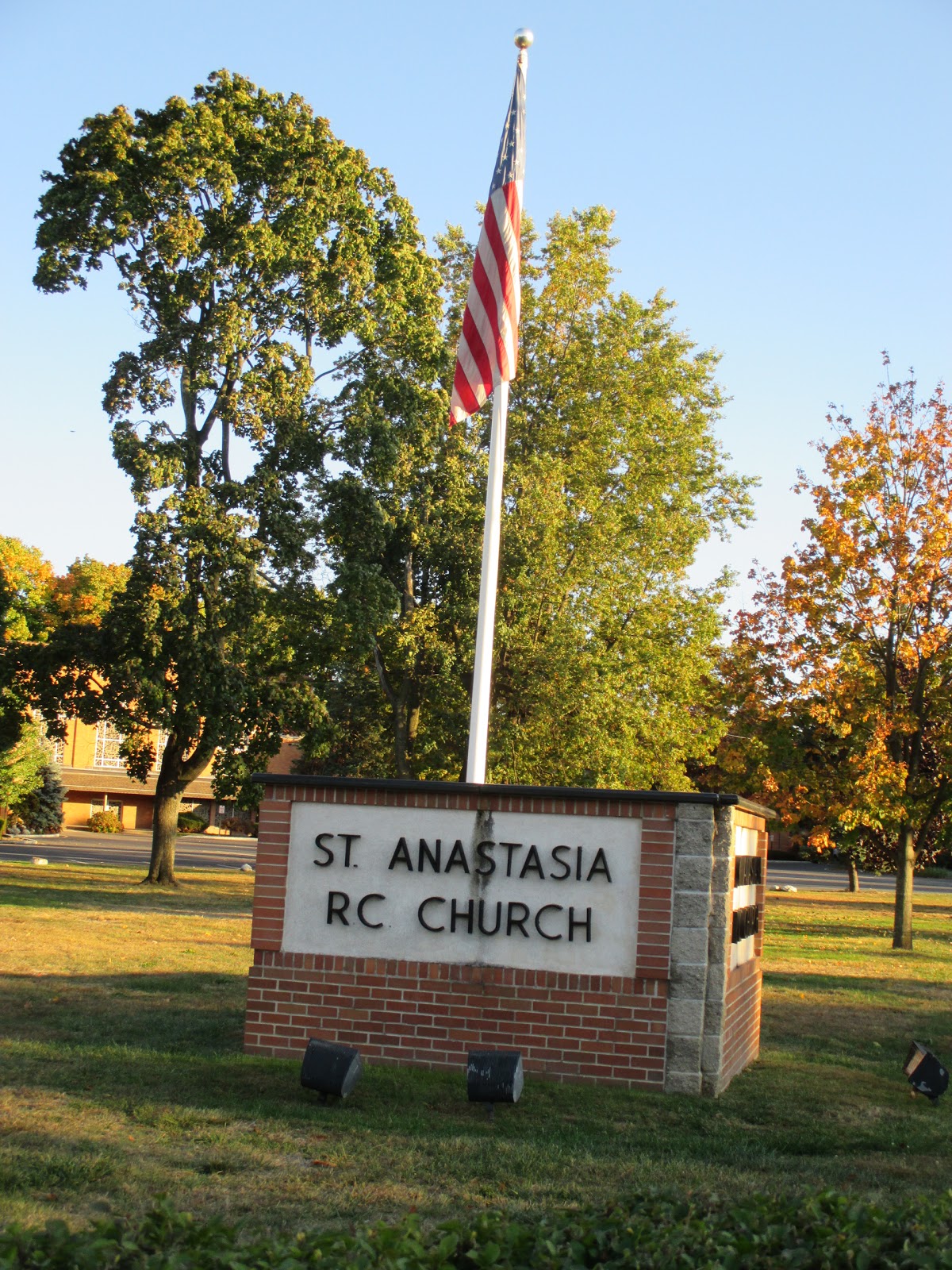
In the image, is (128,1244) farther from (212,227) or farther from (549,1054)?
(212,227)

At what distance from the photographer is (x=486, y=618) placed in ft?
33.3

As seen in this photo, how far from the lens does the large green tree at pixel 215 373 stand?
75.2 ft

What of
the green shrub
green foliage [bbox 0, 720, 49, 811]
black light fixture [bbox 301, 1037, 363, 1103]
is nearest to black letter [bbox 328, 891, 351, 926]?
black light fixture [bbox 301, 1037, 363, 1103]

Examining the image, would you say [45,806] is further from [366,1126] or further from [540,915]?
[366,1126]

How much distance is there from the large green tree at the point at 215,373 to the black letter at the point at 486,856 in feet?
49.3

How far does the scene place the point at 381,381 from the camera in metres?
25.1

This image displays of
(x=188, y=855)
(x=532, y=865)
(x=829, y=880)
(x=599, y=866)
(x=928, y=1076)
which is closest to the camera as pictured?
(x=928, y=1076)

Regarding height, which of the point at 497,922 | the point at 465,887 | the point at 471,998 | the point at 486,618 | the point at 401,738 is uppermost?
the point at 486,618

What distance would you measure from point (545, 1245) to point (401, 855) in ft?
15.5

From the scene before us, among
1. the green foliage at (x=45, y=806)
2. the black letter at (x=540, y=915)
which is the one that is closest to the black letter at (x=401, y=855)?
the black letter at (x=540, y=915)

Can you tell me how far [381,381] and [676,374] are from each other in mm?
10081

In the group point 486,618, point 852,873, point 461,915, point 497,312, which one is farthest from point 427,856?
point 852,873

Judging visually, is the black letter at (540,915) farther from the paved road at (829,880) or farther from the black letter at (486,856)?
the paved road at (829,880)

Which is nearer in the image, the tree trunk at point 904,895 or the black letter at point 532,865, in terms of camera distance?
the black letter at point 532,865
